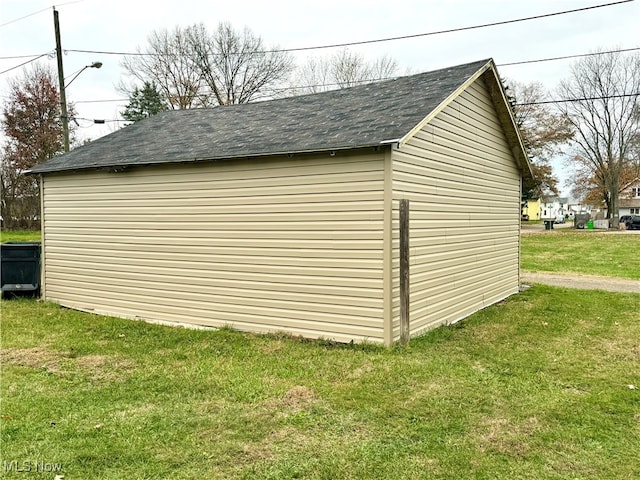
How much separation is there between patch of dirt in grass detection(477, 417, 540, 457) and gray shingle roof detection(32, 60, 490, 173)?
322 cm

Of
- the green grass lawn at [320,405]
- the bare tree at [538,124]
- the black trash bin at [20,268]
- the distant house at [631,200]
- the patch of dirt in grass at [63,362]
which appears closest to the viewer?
the green grass lawn at [320,405]

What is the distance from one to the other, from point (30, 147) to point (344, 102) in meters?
26.0

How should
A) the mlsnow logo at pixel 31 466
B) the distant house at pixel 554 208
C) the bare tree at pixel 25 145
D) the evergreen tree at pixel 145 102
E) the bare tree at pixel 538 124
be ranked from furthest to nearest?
the distant house at pixel 554 208
the bare tree at pixel 538 124
the evergreen tree at pixel 145 102
the bare tree at pixel 25 145
the mlsnow logo at pixel 31 466

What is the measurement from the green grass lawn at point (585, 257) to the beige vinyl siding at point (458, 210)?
19.7 feet

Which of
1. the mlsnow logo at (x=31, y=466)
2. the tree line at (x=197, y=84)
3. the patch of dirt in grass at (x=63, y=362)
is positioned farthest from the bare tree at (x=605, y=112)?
the mlsnow logo at (x=31, y=466)

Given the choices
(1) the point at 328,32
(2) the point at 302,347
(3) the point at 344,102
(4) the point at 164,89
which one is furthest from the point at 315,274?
(4) the point at 164,89

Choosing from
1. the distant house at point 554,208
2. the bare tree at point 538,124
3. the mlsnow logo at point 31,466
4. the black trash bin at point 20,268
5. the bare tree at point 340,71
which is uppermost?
the bare tree at point 340,71

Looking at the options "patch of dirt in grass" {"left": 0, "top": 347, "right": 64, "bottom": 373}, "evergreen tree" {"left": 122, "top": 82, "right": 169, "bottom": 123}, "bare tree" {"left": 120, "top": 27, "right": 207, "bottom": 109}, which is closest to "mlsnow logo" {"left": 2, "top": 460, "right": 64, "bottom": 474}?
"patch of dirt in grass" {"left": 0, "top": 347, "right": 64, "bottom": 373}

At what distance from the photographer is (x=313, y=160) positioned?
20.6ft

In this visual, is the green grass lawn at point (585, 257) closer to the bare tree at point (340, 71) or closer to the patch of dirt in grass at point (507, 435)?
the patch of dirt in grass at point (507, 435)

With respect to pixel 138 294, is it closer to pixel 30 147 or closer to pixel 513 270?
pixel 513 270

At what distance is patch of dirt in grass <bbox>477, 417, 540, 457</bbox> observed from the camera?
333cm

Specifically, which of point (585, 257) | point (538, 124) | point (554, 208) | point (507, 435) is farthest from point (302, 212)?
point (554, 208)

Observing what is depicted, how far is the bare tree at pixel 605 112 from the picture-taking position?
110ft
